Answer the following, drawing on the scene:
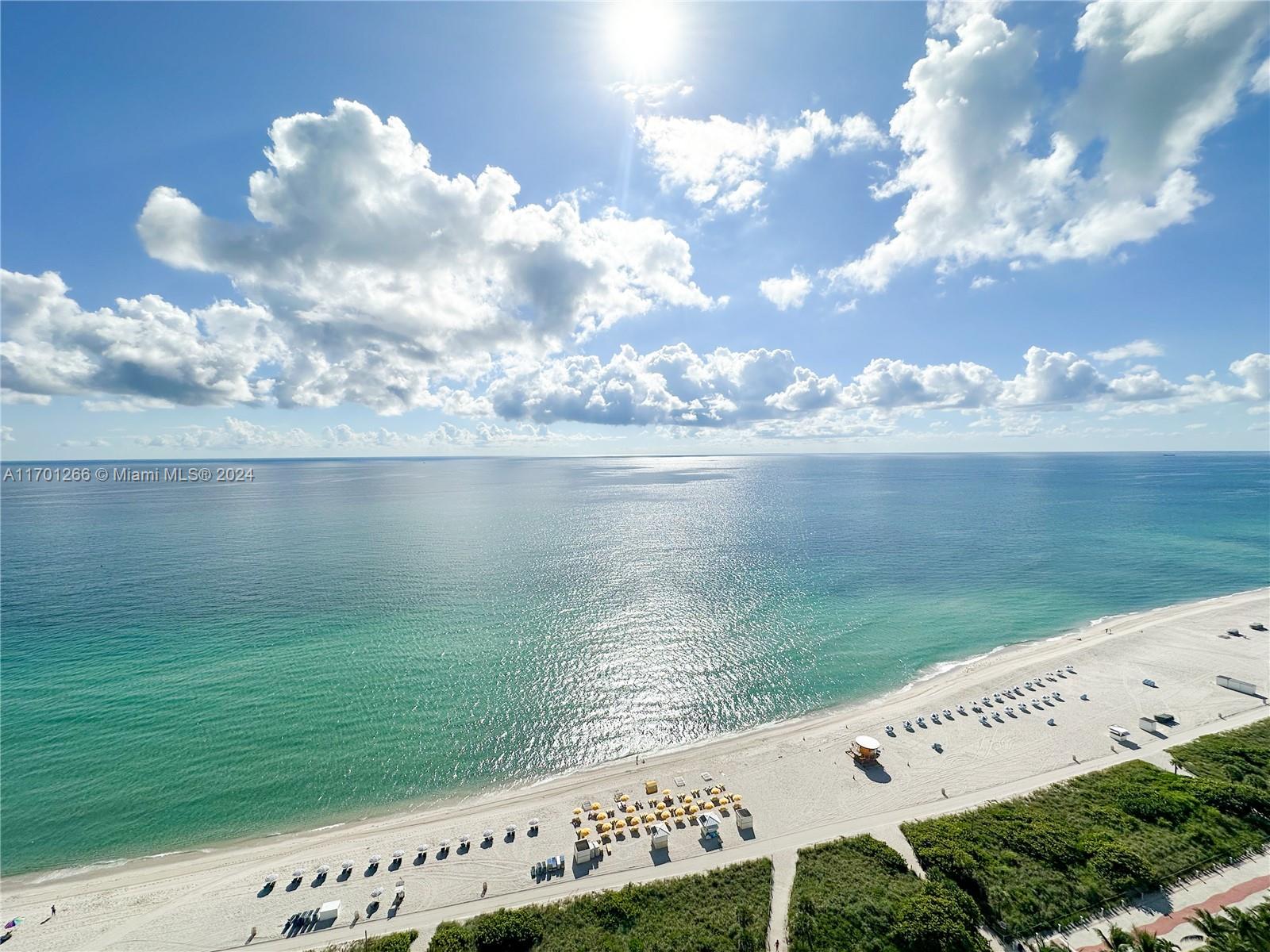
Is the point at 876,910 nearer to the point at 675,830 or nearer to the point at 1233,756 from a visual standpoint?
the point at 675,830

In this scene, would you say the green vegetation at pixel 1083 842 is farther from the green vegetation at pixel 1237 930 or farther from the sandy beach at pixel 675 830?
the green vegetation at pixel 1237 930

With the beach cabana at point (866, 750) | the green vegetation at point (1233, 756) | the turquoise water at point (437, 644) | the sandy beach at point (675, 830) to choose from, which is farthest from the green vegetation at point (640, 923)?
the green vegetation at point (1233, 756)

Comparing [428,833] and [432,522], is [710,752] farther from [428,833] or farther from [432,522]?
[432,522]

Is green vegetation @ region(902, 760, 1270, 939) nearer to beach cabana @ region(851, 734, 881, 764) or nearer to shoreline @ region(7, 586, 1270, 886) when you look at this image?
beach cabana @ region(851, 734, 881, 764)

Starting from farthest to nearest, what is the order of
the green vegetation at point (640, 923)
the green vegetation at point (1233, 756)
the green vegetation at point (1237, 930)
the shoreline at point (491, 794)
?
the shoreline at point (491, 794), the green vegetation at point (1233, 756), the green vegetation at point (640, 923), the green vegetation at point (1237, 930)

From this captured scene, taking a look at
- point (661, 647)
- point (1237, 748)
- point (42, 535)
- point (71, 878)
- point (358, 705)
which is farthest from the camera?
point (42, 535)

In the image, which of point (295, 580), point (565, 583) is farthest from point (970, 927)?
point (295, 580)

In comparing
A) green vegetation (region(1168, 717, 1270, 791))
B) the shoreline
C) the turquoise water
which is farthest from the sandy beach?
the turquoise water
